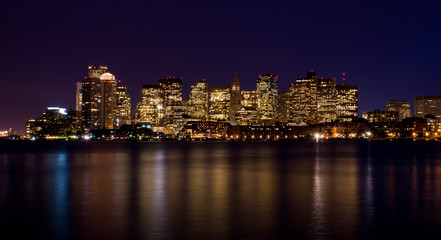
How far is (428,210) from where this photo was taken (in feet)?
95.6

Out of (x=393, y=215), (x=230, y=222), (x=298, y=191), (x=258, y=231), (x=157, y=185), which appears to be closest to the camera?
(x=258, y=231)

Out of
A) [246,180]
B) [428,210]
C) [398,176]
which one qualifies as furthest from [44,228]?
[398,176]

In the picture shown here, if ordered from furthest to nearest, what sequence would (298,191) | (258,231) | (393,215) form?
1. (298,191)
2. (393,215)
3. (258,231)

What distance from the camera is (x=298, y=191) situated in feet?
124

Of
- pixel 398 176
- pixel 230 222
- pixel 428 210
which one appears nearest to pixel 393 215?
pixel 428 210

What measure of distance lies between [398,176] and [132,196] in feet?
101

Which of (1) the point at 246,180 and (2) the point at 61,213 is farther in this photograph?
(1) the point at 246,180

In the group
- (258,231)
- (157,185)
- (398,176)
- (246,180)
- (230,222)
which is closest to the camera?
(258,231)

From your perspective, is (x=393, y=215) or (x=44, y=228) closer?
(x=44, y=228)

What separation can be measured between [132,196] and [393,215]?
16.9 metres

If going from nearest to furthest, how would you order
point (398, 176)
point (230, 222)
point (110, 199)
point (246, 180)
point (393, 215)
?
point (230, 222) → point (393, 215) → point (110, 199) → point (246, 180) → point (398, 176)

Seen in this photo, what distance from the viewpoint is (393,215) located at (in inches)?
1080

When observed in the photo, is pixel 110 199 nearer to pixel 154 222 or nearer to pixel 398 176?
pixel 154 222

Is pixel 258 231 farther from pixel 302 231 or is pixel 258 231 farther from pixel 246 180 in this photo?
pixel 246 180
